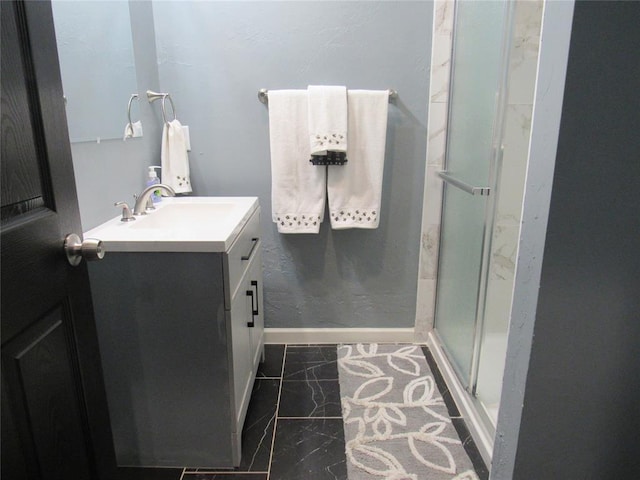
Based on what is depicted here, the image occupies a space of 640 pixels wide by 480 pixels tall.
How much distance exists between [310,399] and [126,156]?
126 centimetres

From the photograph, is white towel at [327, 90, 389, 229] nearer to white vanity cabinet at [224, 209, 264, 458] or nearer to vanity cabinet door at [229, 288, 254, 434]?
white vanity cabinet at [224, 209, 264, 458]

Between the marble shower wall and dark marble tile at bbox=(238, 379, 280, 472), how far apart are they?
0.87 m

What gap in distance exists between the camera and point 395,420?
1.78m

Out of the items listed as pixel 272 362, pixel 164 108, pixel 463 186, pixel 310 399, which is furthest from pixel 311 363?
pixel 164 108

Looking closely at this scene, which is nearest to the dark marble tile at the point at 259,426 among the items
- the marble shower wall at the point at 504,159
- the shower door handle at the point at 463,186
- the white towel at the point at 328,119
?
the marble shower wall at the point at 504,159

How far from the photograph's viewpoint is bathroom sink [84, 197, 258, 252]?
4.30 ft

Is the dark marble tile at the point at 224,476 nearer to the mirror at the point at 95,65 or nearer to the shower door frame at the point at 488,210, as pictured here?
the shower door frame at the point at 488,210

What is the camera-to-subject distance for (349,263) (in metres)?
2.31

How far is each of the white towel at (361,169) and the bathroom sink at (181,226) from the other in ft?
1.33

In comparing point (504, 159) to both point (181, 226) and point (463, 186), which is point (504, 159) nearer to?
point (463, 186)

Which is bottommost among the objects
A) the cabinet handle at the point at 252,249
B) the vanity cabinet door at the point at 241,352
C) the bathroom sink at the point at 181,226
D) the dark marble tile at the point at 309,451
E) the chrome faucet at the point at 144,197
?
the dark marble tile at the point at 309,451

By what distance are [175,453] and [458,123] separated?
172 centimetres

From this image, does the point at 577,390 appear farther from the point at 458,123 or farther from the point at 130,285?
the point at 458,123

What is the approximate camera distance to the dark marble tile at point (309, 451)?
153 cm
